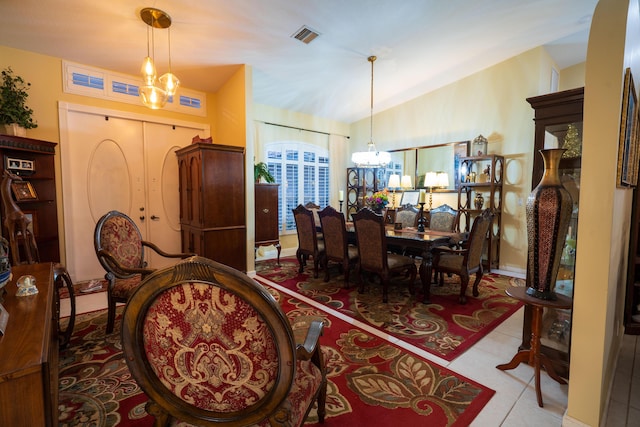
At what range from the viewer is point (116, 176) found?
413cm

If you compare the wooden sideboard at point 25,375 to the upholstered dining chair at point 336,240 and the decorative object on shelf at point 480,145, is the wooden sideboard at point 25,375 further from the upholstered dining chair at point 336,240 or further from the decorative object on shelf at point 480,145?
the decorative object on shelf at point 480,145

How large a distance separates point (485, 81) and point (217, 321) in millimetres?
5589

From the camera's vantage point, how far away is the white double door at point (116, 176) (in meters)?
3.78

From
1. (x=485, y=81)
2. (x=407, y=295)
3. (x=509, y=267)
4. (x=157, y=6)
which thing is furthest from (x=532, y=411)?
(x=485, y=81)

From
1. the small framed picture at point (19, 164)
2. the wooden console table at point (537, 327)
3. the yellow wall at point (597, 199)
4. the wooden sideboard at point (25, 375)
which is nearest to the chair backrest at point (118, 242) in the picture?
the wooden sideboard at point (25, 375)

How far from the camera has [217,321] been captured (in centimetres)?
83

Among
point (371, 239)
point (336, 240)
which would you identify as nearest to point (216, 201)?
point (336, 240)

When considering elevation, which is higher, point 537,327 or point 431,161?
point 431,161

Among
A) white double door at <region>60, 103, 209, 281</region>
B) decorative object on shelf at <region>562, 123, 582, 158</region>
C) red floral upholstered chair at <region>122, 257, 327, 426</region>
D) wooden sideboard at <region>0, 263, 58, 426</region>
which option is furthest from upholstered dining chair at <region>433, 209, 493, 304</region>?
white double door at <region>60, 103, 209, 281</region>

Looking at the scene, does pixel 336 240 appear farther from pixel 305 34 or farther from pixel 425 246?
pixel 305 34

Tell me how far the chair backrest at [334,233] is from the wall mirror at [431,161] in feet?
8.56

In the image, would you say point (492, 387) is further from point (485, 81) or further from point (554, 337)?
point (485, 81)

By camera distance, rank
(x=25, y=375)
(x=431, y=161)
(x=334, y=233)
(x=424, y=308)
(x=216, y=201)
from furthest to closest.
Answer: (x=431, y=161) → (x=216, y=201) → (x=334, y=233) → (x=424, y=308) → (x=25, y=375)

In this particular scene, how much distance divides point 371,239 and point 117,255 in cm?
245
